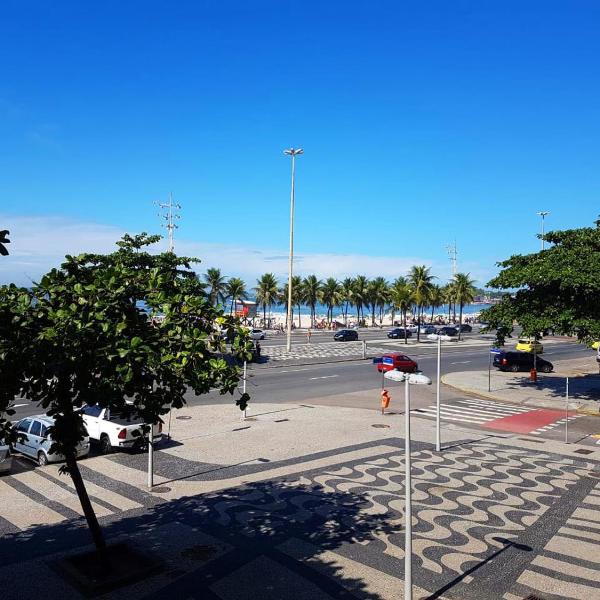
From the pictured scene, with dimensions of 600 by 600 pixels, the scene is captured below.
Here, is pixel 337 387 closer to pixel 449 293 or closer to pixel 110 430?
pixel 110 430

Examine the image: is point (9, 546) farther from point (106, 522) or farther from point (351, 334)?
point (351, 334)

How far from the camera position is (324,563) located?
36.9 ft

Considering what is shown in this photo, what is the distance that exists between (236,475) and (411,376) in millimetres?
9235

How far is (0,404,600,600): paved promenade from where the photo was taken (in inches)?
414

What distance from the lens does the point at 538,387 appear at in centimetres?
3703

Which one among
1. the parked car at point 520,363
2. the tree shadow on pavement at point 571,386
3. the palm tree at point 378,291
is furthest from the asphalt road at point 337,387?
the palm tree at point 378,291

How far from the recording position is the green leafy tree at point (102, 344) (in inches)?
340

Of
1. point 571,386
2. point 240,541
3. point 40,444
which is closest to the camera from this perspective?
point 240,541

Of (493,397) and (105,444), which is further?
(493,397)

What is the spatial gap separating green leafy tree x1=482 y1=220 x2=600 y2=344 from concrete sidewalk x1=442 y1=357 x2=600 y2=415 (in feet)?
13.4

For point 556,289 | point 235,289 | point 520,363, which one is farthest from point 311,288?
point 556,289

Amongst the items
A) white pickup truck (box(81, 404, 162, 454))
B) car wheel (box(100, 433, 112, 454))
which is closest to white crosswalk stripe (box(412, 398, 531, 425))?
white pickup truck (box(81, 404, 162, 454))

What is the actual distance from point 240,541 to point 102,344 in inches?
238

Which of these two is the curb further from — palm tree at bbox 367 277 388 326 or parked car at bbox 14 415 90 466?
palm tree at bbox 367 277 388 326
